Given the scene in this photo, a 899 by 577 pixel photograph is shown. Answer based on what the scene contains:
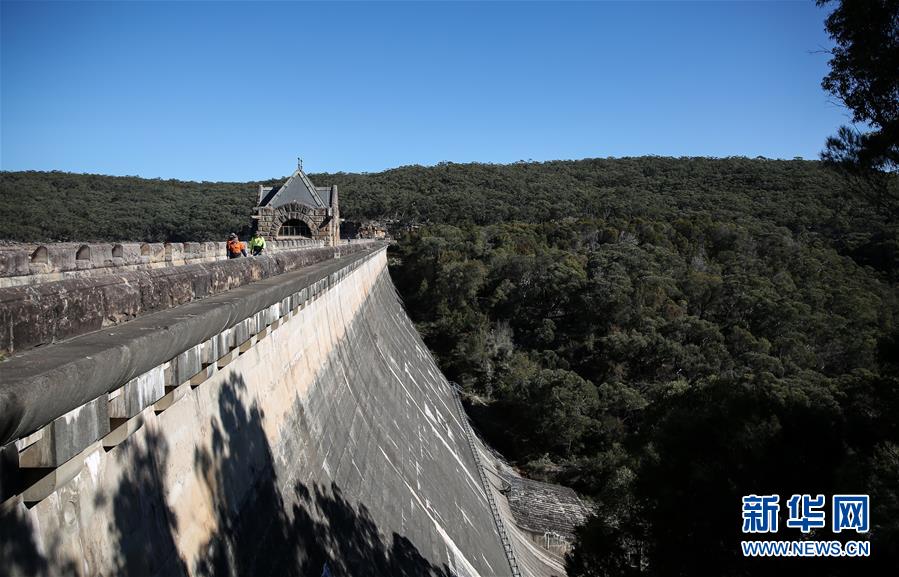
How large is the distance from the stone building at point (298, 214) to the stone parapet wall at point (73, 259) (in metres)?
14.2

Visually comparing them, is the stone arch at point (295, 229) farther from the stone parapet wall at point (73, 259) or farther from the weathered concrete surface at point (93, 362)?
the weathered concrete surface at point (93, 362)

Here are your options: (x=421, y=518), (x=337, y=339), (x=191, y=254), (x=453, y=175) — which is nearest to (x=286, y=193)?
(x=337, y=339)

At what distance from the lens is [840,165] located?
7637 mm

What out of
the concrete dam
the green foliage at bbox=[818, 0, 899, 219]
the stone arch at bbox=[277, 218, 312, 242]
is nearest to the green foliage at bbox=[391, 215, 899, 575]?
the green foliage at bbox=[818, 0, 899, 219]

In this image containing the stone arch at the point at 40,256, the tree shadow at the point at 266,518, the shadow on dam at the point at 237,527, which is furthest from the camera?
the tree shadow at the point at 266,518

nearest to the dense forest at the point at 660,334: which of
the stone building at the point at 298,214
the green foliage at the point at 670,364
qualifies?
the green foliage at the point at 670,364

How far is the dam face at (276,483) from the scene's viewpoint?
2730 millimetres

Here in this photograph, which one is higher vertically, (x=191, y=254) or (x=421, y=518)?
(x=191, y=254)

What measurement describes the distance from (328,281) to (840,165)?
8.01 metres

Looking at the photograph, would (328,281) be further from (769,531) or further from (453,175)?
(453,175)

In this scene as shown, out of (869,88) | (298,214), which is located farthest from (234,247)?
(298,214)

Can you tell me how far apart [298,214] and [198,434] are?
1851 centimetres

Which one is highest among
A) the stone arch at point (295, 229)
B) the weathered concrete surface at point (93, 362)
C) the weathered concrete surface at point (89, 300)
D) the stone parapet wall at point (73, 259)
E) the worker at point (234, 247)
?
the stone arch at point (295, 229)

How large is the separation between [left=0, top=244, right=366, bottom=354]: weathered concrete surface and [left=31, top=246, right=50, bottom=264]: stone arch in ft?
3.27
